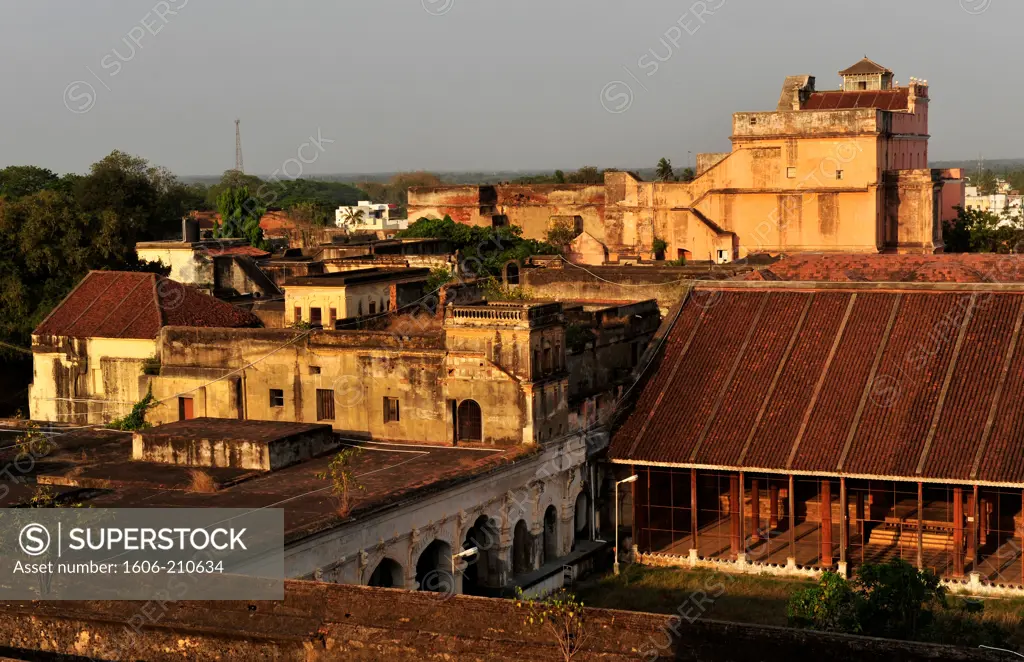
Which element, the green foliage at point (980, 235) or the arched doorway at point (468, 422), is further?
→ the green foliage at point (980, 235)

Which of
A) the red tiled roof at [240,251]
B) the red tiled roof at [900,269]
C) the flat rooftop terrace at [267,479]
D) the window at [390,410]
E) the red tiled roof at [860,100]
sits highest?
the red tiled roof at [860,100]

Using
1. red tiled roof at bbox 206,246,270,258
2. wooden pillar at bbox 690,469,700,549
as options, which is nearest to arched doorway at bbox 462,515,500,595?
wooden pillar at bbox 690,469,700,549

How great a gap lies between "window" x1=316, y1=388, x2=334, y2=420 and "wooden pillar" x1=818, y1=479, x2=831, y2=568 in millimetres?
12114

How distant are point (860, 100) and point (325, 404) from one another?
39.4 metres

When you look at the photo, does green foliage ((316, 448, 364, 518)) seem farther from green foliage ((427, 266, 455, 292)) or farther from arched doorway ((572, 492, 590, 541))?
green foliage ((427, 266, 455, 292))

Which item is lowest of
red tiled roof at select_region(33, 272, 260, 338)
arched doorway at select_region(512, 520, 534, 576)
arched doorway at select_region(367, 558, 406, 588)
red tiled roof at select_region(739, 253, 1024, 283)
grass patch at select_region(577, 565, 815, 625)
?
grass patch at select_region(577, 565, 815, 625)

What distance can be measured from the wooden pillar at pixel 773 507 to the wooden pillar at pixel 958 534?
5223 mm

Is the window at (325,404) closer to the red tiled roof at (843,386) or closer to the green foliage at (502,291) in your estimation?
the green foliage at (502,291)

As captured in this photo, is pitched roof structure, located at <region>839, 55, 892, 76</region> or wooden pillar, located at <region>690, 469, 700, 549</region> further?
pitched roof structure, located at <region>839, 55, 892, 76</region>

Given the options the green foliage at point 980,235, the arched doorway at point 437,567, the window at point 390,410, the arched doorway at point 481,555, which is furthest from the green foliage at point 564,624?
the green foliage at point 980,235

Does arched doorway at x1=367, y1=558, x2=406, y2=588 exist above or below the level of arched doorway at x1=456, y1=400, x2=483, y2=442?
below

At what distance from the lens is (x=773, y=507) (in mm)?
35438

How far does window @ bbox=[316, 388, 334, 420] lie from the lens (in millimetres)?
35875

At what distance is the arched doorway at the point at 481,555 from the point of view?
31359mm
